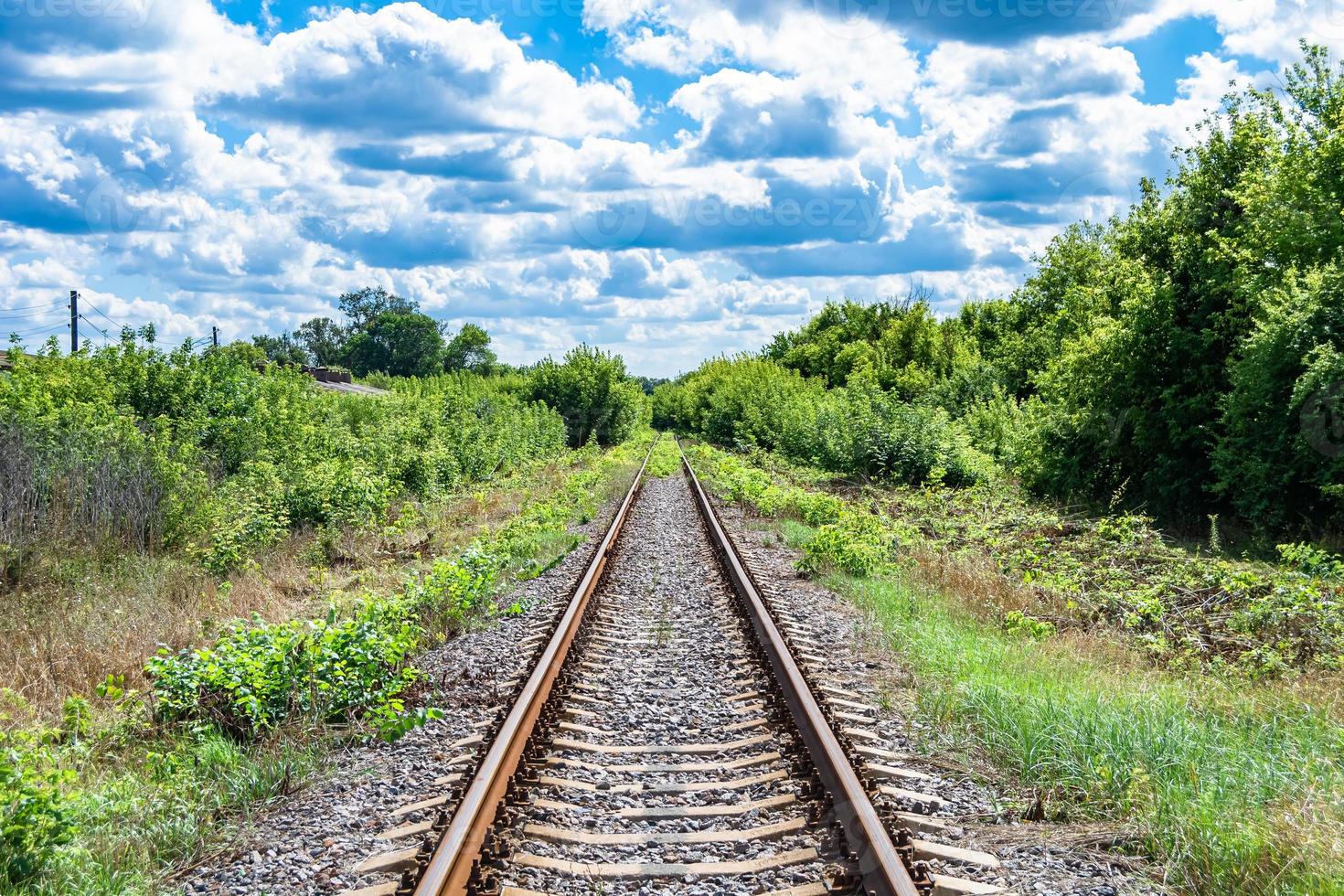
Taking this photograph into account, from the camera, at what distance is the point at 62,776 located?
452 cm

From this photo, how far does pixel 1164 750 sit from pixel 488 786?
3.47m

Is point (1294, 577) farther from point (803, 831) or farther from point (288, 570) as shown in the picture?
point (288, 570)

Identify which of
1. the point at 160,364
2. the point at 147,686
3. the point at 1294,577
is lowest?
the point at 147,686

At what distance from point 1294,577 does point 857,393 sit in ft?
62.2

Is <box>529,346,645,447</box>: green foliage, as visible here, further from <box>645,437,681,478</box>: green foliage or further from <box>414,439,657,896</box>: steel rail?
<box>414,439,657,896</box>: steel rail

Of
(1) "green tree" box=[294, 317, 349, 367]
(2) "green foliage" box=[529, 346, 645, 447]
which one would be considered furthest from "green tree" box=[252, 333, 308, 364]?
(2) "green foliage" box=[529, 346, 645, 447]

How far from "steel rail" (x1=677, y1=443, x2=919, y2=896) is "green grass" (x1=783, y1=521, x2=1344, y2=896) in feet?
2.87

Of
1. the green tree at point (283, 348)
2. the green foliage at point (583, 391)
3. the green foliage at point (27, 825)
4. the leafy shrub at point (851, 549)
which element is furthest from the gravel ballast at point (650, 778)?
the green tree at point (283, 348)

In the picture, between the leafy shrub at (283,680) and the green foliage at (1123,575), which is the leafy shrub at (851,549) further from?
the leafy shrub at (283,680)

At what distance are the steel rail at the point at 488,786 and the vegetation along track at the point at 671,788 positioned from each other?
11mm

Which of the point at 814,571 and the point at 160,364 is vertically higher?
the point at 160,364

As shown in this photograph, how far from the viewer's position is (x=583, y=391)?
168 feet

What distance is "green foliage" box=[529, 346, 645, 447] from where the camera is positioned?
51.2 metres

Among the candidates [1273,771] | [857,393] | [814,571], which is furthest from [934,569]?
[857,393]
